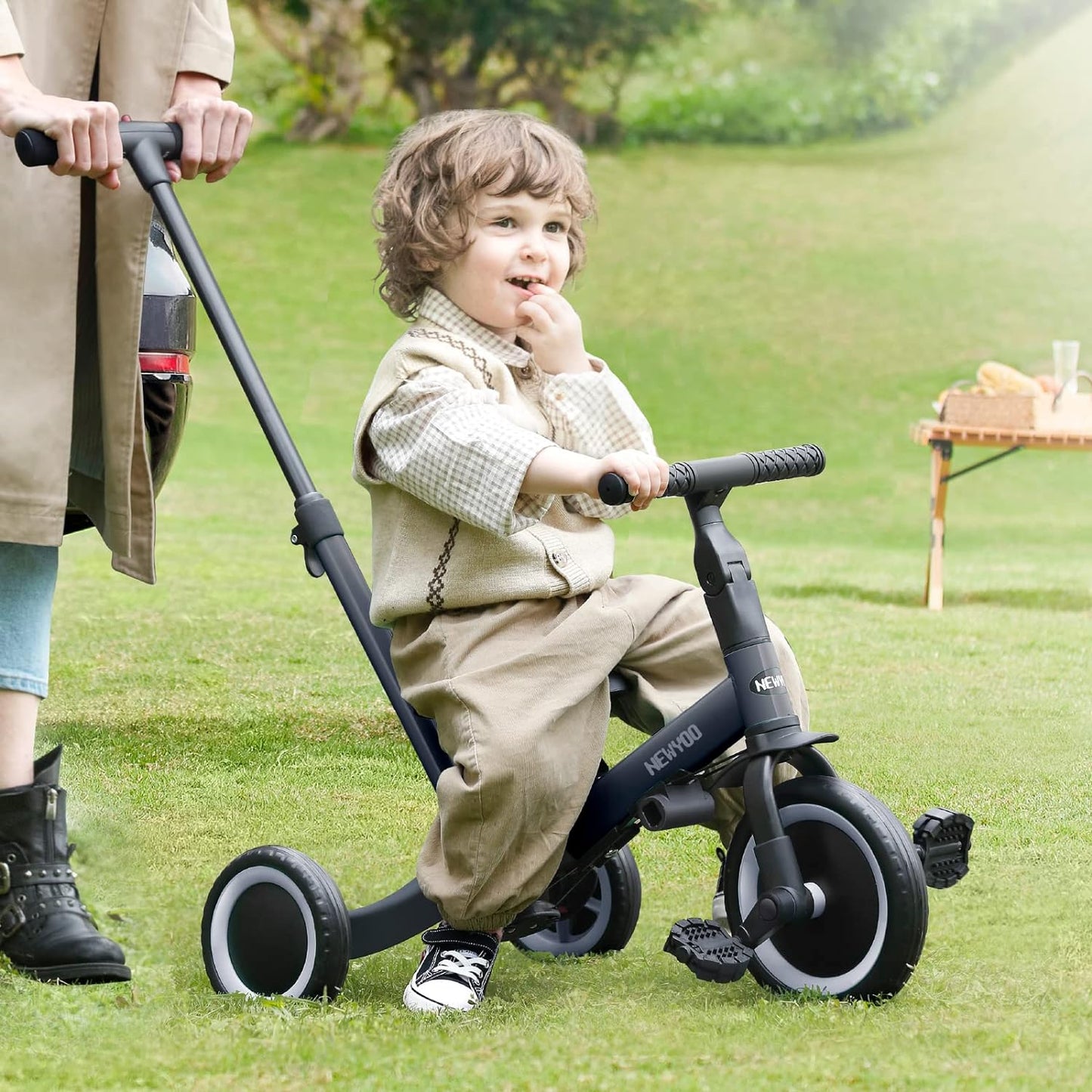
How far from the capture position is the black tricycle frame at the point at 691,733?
66.9 inches

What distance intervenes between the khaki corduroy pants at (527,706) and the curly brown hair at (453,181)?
0.45 meters

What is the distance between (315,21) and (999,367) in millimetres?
12248

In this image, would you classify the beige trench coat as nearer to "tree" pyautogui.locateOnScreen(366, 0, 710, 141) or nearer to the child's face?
the child's face

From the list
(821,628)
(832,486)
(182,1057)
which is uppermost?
(182,1057)

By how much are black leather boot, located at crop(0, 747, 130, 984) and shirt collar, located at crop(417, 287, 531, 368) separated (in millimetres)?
706

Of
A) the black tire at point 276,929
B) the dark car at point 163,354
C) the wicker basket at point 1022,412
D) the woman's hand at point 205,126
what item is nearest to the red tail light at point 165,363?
the dark car at point 163,354

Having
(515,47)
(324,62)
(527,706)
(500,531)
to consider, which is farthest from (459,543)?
(324,62)

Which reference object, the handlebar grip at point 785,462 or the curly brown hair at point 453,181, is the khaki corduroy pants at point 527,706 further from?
the curly brown hair at point 453,181

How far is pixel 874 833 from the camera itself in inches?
64.4

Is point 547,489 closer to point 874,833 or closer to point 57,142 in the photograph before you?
point 874,833

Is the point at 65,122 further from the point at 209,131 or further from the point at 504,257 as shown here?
the point at 504,257

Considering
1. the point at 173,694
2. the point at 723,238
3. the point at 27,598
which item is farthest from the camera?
the point at 723,238

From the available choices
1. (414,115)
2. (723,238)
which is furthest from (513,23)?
(723,238)

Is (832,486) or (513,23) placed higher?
(513,23)
